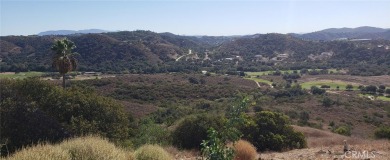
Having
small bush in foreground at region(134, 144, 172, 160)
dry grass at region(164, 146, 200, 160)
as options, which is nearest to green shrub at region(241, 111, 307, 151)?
dry grass at region(164, 146, 200, 160)

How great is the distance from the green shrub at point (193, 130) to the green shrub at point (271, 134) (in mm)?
1791

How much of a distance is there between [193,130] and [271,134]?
13.7 feet

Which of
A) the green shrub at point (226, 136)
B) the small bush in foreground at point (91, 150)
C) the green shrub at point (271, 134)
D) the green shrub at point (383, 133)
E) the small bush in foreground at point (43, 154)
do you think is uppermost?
the green shrub at point (226, 136)

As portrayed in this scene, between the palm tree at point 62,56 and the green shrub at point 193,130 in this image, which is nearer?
the green shrub at point 193,130

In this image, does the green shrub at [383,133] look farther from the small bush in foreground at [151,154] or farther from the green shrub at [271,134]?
the small bush in foreground at [151,154]

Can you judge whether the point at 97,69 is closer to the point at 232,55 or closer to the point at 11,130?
the point at 232,55

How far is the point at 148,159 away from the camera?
360 inches

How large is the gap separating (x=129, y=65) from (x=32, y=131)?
80133mm

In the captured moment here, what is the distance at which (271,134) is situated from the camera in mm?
18656

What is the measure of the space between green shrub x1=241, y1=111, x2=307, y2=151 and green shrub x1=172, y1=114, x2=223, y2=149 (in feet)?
5.88

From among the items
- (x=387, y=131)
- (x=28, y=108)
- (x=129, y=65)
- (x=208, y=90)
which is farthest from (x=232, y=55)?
(x=28, y=108)

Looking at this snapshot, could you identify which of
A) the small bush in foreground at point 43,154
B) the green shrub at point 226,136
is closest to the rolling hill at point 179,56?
the small bush in foreground at point 43,154

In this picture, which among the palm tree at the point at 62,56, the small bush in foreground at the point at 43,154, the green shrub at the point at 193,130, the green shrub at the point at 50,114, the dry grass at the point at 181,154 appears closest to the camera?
the small bush in foreground at the point at 43,154

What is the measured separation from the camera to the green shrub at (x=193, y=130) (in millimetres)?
18703
